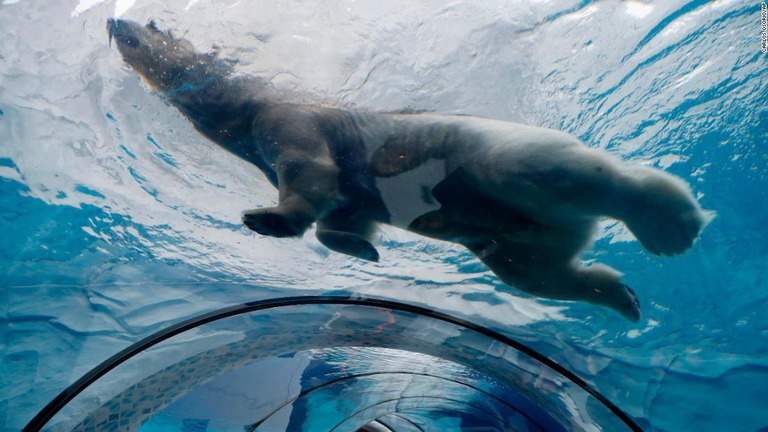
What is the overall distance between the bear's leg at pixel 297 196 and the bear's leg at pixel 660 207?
75.6 inches

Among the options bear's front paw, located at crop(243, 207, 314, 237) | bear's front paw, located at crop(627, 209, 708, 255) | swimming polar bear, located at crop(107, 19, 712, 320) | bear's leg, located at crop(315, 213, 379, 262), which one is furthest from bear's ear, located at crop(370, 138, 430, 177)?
bear's front paw, located at crop(627, 209, 708, 255)

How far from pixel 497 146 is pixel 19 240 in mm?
3917

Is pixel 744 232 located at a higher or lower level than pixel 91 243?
higher

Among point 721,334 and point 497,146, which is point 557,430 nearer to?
point 721,334

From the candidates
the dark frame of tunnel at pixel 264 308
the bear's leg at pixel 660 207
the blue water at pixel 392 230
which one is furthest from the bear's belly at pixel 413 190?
the dark frame of tunnel at pixel 264 308

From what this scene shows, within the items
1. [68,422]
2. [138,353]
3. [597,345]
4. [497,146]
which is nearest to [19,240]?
[138,353]

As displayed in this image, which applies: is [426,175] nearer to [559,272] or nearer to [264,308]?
[559,272]

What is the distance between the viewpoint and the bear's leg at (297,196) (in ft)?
10.2

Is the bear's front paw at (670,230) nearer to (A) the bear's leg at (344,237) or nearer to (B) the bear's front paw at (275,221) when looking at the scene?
(A) the bear's leg at (344,237)

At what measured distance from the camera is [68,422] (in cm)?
455

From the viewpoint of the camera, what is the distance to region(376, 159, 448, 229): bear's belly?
11.1 ft

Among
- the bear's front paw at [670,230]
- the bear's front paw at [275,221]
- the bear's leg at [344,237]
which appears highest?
Answer: the bear's front paw at [670,230]

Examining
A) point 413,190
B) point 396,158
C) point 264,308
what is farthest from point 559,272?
point 264,308

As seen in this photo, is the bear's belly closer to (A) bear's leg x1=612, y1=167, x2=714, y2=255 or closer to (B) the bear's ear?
(B) the bear's ear
